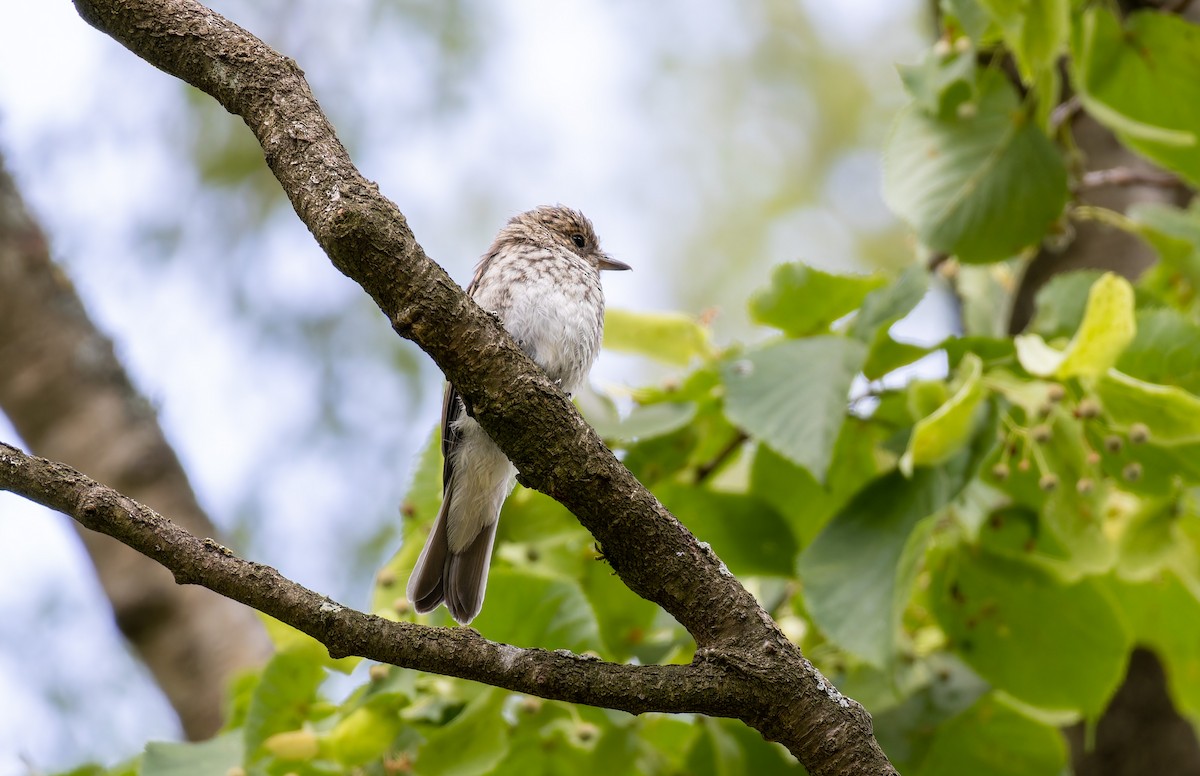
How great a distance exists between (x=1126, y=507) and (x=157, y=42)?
100 inches

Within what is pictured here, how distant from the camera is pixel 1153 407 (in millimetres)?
2551

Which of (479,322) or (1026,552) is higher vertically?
(1026,552)

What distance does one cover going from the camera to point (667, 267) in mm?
8234

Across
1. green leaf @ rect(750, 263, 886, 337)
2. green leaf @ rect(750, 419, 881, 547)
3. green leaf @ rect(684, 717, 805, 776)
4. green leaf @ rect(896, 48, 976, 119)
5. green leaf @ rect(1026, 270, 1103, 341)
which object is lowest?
green leaf @ rect(684, 717, 805, 776)

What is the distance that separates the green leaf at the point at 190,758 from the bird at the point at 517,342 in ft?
1.70

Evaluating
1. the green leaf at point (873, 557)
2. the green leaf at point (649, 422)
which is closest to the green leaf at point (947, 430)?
the green leaf at point (873, 557)

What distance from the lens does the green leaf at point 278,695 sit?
2543mm

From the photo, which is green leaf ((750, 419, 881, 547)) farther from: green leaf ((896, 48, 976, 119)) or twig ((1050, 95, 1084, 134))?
twig ((1050, 95, 1084, 134))

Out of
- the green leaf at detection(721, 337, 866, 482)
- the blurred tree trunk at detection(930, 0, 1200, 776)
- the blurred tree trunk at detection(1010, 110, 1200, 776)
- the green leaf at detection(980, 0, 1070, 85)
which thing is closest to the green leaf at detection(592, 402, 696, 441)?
the green leaf at detection(721, 337, 866, 482)

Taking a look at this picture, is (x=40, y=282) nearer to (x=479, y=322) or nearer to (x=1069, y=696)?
(x=479, y=322)

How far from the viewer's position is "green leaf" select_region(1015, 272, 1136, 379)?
8.11 feet

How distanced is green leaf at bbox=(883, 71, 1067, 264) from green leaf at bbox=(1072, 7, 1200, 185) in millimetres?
194

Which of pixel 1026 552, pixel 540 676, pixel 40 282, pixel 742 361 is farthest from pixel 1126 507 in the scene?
pixel 40 282

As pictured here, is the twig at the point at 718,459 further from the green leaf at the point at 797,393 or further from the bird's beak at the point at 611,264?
Answer: the bird's beak at the point at 611,264
